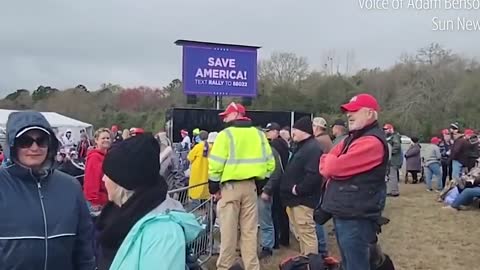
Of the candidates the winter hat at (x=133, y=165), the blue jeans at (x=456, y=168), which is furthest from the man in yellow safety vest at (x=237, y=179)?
the blue jeans at (x=456, y=168)

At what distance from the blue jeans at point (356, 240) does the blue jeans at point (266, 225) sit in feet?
8.32

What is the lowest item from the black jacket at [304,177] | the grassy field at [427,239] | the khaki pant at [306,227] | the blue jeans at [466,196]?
the grassy field at [427,239]

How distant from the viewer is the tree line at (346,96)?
33.2 m

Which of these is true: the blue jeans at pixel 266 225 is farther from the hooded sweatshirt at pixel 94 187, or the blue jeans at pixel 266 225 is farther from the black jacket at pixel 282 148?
the hooded sweatshirt at pixel 94 187

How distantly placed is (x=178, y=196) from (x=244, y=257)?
101 centimetres

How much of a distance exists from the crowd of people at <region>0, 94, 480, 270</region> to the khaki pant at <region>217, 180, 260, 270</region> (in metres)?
0.01

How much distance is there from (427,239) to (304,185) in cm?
318

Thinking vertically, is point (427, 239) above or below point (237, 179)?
below

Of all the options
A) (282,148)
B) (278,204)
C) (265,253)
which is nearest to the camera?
(265,253)

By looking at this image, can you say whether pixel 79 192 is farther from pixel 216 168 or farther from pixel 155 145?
pixel 216 168

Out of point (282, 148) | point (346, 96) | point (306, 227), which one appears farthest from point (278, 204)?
point (346, 96)

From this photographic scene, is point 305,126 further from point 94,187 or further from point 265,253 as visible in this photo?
point 94,187

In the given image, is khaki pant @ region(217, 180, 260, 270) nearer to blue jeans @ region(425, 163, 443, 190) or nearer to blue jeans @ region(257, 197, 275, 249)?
blue jeans @ region(257, 197, 275, 249)

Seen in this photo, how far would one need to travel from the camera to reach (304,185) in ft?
20.1
